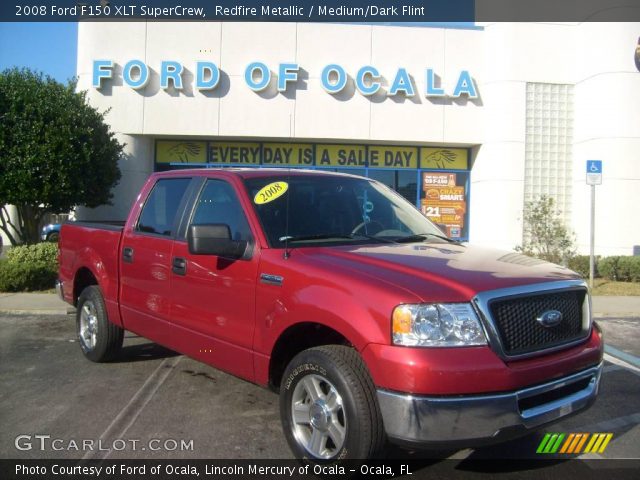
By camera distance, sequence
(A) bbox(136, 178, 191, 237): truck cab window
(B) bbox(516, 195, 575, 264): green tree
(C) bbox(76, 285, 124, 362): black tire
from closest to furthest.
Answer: (A) bbox(136, 178, 191, 237): truck cab window < (C) bbox(76, 285, 124, 362): black tire < (B) bbox(516, 195, 575, 264): green tree

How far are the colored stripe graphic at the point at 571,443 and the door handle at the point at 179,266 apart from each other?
2897 millimetres

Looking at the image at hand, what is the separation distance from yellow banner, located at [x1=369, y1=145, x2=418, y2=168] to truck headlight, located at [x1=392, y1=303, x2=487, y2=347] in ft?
46.7

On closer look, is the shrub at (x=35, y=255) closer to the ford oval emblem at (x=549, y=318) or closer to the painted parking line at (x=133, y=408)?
the painted parking line at (x=133, y=408)

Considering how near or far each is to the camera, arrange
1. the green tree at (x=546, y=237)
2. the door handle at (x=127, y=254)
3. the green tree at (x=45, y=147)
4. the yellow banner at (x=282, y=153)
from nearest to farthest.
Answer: the door handle at (x=127, y=254)
the green tree at (x=45, y=147)
the green tree at (x=546, y=237)
the yellow banner at (x=282, y=153)

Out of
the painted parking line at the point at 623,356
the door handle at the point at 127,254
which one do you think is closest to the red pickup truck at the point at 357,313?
the door handle at the point at 127,254

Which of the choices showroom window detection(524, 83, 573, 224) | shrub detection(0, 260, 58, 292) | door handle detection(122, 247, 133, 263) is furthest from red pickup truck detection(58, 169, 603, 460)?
showroom window detection(524, 83, 573, 224)

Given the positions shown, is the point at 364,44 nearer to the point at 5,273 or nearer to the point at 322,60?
the point at 322,60

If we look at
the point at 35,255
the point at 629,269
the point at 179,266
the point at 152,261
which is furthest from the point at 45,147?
the point at 629,269

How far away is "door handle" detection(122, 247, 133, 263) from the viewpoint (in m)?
5.12

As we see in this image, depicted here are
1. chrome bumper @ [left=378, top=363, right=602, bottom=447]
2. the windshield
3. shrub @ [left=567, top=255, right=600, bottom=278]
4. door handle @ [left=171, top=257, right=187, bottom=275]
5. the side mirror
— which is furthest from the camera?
shrub @ [left=567, top=255, right=600, bottom=278]

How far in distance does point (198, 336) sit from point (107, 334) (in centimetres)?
181

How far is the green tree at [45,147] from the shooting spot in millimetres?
11844

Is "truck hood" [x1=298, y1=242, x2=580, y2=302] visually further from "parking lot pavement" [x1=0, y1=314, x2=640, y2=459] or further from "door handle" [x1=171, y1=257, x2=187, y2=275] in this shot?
"parking lot pavement" [x1=0, y1=314, x2=640, y2=459]

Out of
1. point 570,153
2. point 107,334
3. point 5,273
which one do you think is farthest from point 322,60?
point 107,334
